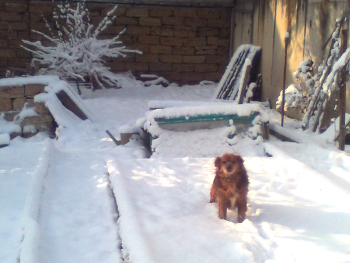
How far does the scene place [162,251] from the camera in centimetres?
273

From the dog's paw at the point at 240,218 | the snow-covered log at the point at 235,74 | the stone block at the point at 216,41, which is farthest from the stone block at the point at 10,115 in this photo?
the stone block at the point at 216,41

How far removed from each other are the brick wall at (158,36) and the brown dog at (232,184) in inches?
331

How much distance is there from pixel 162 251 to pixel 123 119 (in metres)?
5.45

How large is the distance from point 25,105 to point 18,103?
166 millimetres

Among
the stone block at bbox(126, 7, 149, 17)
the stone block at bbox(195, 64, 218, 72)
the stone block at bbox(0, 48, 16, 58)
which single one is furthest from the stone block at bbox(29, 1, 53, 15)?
the stone block at bbox(195, 64, 218, 72)

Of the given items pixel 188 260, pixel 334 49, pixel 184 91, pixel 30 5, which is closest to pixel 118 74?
pixel 184 91

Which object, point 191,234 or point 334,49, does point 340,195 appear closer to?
point 191,234

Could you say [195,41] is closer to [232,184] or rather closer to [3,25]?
[3,25]

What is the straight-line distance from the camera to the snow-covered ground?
2799 mm

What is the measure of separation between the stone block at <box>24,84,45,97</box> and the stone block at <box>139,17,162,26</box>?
440 centimetres

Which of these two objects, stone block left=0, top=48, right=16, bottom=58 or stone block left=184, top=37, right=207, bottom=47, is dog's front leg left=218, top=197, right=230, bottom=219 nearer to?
stone block left=184, top=37, right=207, bottom=47

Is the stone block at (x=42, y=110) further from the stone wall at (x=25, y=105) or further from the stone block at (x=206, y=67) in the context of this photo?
the stone block at (x=206, y=67)

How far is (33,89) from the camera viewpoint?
7.54 meters

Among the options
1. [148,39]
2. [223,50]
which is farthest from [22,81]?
[223,50]
